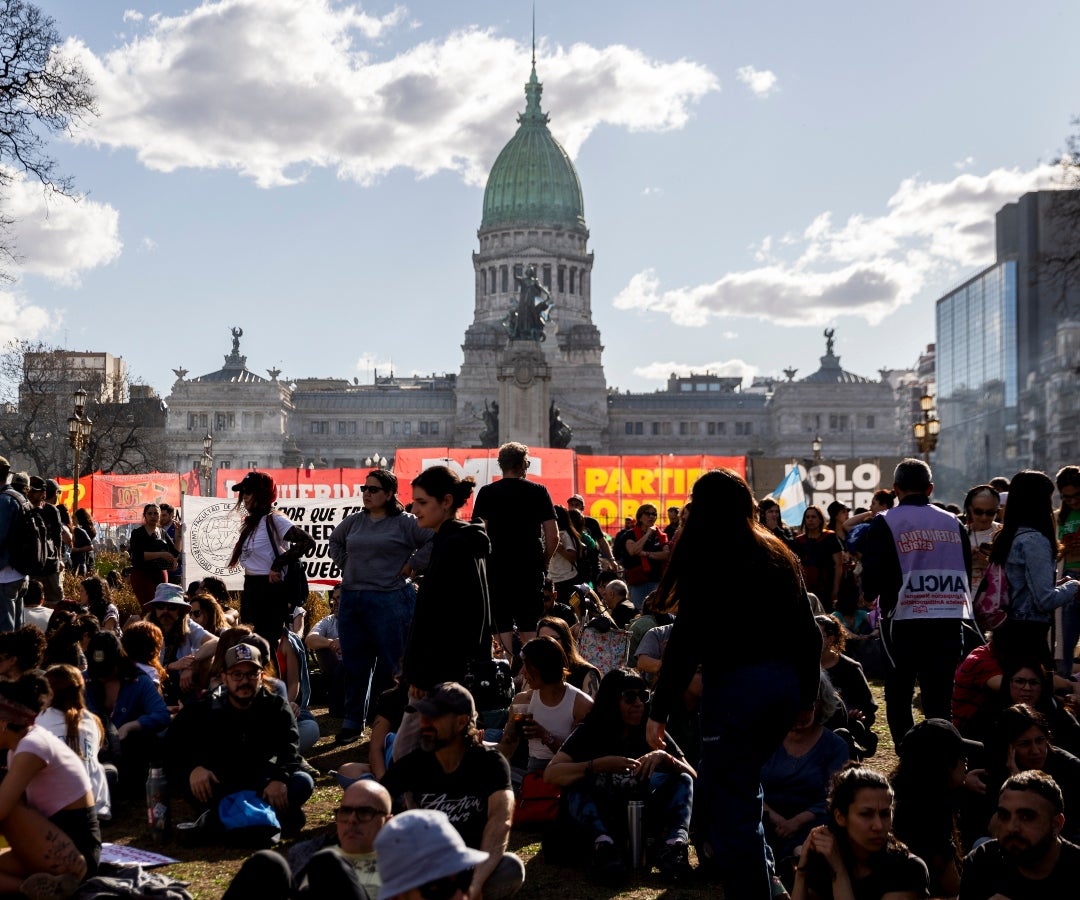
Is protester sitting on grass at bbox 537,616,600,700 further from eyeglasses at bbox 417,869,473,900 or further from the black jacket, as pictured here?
eyeglasses at bbox 417,869,473,900

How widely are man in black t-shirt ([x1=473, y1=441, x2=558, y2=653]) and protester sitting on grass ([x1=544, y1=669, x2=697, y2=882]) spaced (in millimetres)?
2130

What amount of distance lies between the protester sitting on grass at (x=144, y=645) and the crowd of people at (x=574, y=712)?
0.08ft

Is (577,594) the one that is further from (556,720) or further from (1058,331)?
(1058,331)

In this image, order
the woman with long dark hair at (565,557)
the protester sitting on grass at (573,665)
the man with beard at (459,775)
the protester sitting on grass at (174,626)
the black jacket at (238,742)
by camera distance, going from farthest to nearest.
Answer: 1. the woman with long dark hair at (565,557)
2. the protester sitting on grass at (174,626)
3. the protester sitting on grass at (573,665)
4. the black jacket at (238,742)
5. the man with beard at (459,775)

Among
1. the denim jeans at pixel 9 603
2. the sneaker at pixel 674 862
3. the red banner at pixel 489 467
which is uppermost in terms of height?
the red banner at pixel 489 467

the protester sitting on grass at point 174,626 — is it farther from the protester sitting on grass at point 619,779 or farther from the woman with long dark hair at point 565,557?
the protester sitting on grass at point 619,779

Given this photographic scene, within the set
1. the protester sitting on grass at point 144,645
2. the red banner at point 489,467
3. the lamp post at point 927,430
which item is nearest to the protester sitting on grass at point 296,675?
the protester sitting on grass at point 144,645

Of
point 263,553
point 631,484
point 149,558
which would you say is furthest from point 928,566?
point 631,484

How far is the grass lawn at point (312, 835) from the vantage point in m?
7.43

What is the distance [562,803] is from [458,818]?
5.37 feet

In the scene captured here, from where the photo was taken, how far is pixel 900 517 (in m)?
9.12

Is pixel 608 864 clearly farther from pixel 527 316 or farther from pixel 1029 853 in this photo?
pixel 527 316

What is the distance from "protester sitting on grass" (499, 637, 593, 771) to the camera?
874cm

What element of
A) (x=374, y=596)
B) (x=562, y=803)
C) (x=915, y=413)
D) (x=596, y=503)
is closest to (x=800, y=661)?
(x=562, y=803)
